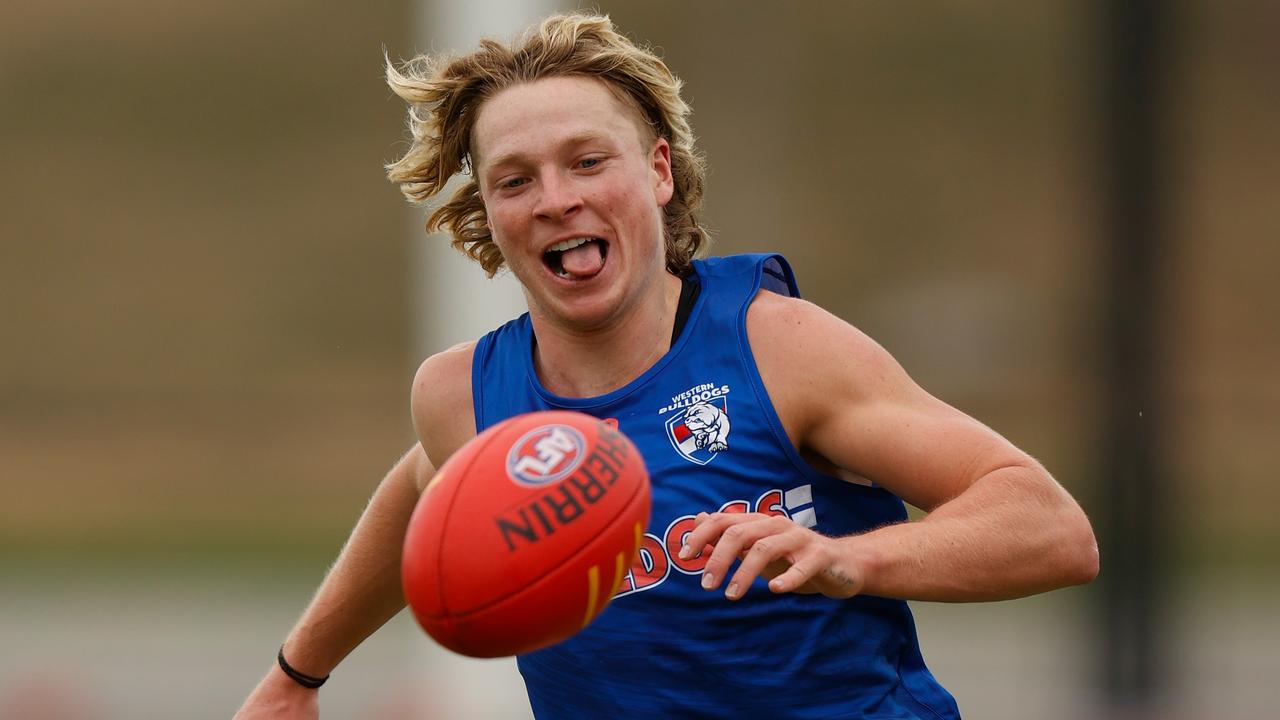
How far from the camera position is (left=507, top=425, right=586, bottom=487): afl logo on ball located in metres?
2.62

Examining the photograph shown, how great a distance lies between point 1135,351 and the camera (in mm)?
7727

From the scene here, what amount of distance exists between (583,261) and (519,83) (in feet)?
1.40

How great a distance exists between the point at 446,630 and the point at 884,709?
1.02 meters

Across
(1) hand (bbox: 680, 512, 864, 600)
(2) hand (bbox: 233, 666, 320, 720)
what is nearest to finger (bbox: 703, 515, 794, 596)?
(1) hand (bbox: 680, 512, 864, 600)

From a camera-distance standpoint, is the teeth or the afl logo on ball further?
the teeth

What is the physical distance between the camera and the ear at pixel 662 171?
356 cm

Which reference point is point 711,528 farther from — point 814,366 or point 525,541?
point 814,366

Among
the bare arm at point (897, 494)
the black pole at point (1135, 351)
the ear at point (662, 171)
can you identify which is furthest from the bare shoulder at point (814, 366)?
the black pole at point (1135, 351)

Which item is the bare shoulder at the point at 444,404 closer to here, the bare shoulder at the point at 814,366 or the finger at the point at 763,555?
the bare shoulder at the point at 814,366

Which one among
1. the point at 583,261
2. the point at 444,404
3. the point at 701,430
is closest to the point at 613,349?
the point at 583,261

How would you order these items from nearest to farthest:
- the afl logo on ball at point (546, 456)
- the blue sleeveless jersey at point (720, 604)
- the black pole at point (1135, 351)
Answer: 1. the afl logo on ball at point (546, 456)
2. the blue sleeveless jersey at point (720, 604)
3. the black pole at point (1135, 351)

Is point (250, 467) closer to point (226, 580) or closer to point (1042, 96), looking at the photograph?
point (226, 580)

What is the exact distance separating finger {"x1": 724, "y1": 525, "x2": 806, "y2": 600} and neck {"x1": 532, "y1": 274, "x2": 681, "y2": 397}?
922mm

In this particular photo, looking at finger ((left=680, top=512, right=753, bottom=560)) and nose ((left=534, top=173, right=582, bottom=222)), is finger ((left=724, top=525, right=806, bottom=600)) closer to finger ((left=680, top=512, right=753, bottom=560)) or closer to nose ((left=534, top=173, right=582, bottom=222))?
finger ((left=680, top=512, right=753, bottom=560))
